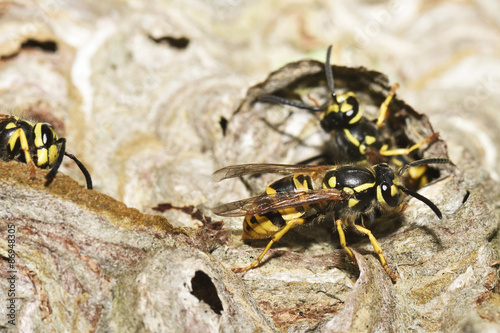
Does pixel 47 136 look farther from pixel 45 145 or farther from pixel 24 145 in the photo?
pixel 24 145

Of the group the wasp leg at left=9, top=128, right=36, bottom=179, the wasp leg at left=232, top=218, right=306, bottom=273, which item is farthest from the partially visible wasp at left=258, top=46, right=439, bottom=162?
the wasp leg at left=9, top=128, right=36, bottom=179

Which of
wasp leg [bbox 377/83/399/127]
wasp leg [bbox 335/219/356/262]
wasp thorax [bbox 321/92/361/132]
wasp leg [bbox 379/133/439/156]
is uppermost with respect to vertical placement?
wasp thorax [bbox 321/92/361/132]

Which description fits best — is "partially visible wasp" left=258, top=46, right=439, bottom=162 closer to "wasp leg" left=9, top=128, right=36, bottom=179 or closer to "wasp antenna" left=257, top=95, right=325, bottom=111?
"wasp antenna" left=257, top=95, right=325, bottom=111

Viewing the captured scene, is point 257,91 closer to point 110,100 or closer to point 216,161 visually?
point 216,161

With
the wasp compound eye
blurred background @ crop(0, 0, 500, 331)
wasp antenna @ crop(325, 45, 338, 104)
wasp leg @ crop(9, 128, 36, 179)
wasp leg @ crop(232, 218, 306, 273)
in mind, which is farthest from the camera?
wasp antenna @ crop(325, 45, 338, 104)

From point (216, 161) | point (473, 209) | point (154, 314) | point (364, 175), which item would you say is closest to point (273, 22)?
point (216, 161)

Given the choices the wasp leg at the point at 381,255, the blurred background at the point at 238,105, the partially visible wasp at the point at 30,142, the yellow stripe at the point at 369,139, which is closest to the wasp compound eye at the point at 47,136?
the partially visible wasp at the point at 30,142

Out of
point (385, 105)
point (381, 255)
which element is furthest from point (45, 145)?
point (385, 105)
